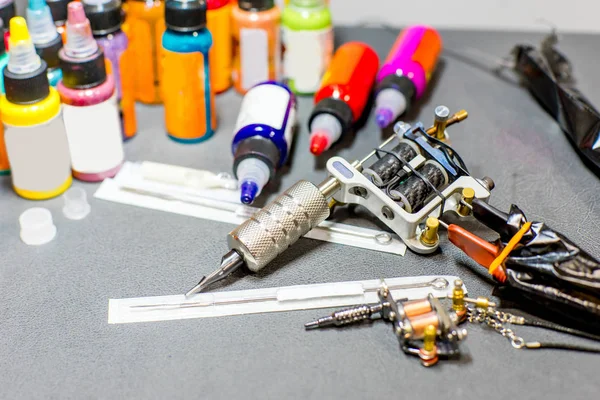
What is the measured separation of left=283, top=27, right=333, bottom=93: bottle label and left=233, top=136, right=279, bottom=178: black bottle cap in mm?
223

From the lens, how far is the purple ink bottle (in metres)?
0.81

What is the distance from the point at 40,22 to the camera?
77 centimetres

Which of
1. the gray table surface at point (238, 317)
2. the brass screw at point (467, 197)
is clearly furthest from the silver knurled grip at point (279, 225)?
the brass screw at point (467, 197)

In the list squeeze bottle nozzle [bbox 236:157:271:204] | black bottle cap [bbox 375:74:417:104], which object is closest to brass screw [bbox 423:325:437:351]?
squeeze bottle nozzle [bbox 236:157:271:204]

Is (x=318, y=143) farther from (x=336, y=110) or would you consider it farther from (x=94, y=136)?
(x=94, y=136)

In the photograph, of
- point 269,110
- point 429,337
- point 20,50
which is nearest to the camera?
point 429,337

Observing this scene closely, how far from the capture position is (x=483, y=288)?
0.69 m

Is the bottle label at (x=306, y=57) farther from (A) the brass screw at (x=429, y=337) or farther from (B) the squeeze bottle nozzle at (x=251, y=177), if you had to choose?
(A) the brass screw at (x=429, y=337)

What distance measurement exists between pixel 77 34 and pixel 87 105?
0.25 feet

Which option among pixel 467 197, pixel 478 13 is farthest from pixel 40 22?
pixel 478 13

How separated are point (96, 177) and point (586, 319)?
1.84 ft

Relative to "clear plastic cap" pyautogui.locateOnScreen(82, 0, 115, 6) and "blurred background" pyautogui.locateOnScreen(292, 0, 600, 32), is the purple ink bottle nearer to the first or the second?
"clear plastic cap" pyautogui.locateOnScreen(82, 0, 115, 6)

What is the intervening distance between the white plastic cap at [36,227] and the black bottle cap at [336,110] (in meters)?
0.33

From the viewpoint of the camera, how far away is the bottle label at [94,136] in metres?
0.77
